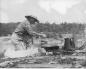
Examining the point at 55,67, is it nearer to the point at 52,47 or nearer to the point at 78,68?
the point at 78,68

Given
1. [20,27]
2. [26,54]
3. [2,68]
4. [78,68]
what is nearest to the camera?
[78,68]

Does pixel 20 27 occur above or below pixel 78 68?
above

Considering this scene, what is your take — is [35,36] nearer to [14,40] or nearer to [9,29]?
[14,40]

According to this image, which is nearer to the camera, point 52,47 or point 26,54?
point 26,54

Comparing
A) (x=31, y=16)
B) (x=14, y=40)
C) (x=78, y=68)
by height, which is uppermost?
(x=31, y=16)

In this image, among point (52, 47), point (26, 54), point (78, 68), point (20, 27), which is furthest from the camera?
point (52, 47)

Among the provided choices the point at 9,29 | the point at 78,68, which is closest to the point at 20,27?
the point at 78,68

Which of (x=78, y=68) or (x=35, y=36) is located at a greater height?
(x=35, y=36)

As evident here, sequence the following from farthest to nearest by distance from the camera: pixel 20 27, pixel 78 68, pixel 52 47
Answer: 1. pixel 52 47
2. pixel 20 27
3. pixel 78 68

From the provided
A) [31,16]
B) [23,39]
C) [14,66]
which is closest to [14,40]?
[23,39]
